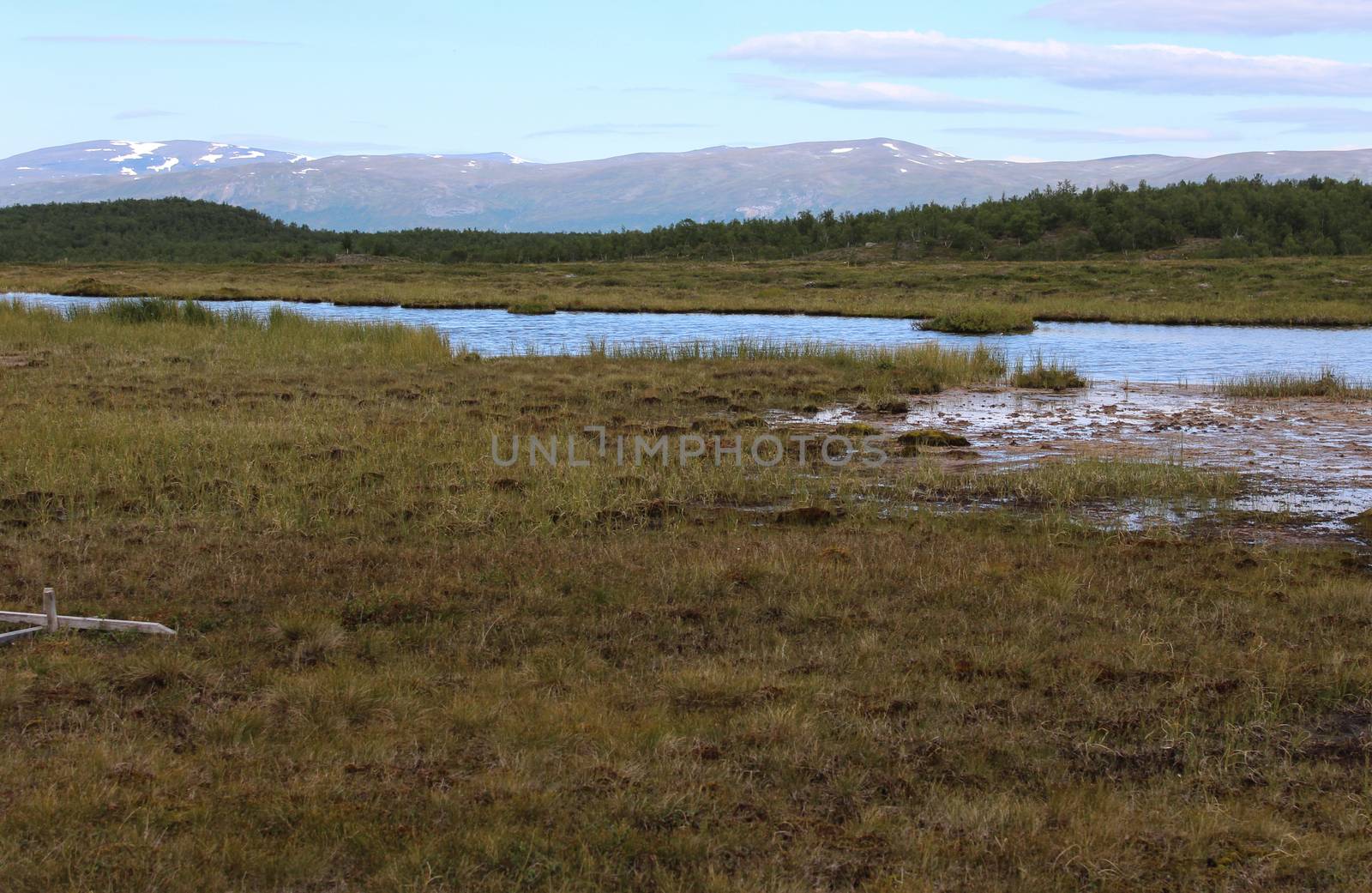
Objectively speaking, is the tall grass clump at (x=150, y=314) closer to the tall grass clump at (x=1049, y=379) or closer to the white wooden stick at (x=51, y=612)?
the tall grass clump at (x=1049, y=379)

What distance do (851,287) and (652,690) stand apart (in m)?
45.2

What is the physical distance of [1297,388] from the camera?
847 inches

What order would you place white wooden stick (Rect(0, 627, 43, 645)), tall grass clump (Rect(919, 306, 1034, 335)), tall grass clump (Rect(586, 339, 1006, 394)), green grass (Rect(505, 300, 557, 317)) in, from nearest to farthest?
white wooden stick (Rect(0, 627, 43, 645)) → tall grass clump (Rect(586, 339, 1006, 394)) → tall grass clump (Rect(919, 306, 1034, 335)) → green grass (Rect(505, 300, 557, 317))

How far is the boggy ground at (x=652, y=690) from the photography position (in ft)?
15.7

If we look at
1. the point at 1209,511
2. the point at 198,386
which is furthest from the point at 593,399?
the point at 1209,511

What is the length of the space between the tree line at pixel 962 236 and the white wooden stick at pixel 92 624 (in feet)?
192

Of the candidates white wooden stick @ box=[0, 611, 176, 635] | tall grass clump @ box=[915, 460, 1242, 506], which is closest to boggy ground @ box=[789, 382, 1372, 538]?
tall grass clump @ box=[915, 460, 1242, 506]

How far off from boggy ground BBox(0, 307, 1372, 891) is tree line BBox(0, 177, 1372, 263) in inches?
2124

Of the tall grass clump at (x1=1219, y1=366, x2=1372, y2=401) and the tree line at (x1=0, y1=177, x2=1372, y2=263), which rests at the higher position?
the tree line at (x1=0, y1=177, x2=1372, y2=263)

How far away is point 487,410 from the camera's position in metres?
18.0

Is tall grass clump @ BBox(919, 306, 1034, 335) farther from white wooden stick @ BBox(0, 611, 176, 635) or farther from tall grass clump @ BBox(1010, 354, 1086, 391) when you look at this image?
white wooden stick @ BBox(0, 611, 176, 635)

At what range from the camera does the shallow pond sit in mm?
27109

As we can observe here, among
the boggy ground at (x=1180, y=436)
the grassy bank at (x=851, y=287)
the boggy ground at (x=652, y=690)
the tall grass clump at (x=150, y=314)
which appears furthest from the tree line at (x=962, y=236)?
the boggy ground at (x=652, y=690)

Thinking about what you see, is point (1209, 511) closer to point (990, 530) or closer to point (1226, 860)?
point (990, 530)
